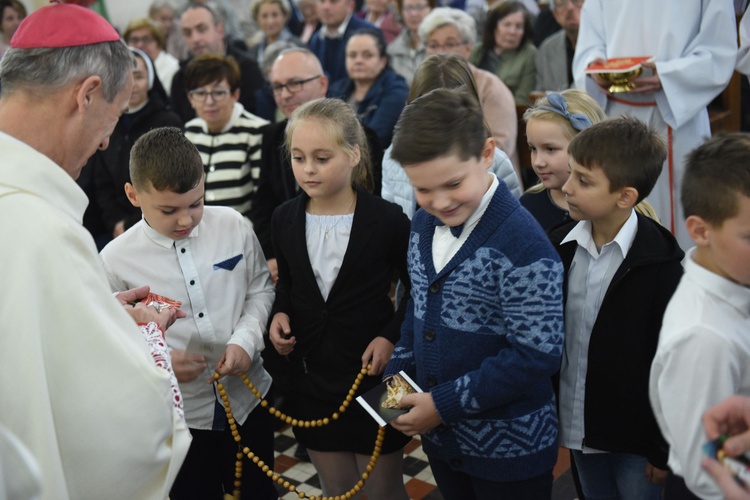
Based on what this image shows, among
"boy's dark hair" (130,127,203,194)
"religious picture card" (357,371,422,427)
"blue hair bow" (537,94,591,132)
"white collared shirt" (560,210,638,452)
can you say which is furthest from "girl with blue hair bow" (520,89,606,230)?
"boy's dark hair" (130,127,203,194)

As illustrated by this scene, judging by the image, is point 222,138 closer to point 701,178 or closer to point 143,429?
point 143,429

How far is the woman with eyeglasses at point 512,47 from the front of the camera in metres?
6.28

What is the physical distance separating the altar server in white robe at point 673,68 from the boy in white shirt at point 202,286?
2.02 m

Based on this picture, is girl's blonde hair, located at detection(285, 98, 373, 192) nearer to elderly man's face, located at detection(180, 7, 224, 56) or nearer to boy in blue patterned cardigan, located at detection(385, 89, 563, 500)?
boy in blue patterned cardigan, located at detection(385, 89, 563, 500)

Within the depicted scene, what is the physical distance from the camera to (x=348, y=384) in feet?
9.50

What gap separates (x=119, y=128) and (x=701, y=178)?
389cm

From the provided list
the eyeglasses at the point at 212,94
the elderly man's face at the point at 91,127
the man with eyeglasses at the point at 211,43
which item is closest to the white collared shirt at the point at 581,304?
the elderly man's face at the point at 91,127

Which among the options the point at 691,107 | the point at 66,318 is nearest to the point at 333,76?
the point at 691,107

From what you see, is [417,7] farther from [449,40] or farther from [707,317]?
[707,317]

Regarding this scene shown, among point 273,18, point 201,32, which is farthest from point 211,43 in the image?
point 273,18

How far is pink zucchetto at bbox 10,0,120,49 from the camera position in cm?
213

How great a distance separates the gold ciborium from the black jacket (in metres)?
1.53

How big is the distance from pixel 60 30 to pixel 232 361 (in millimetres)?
1184

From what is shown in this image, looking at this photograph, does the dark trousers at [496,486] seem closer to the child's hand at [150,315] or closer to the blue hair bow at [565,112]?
the child's hand at [150,315]
